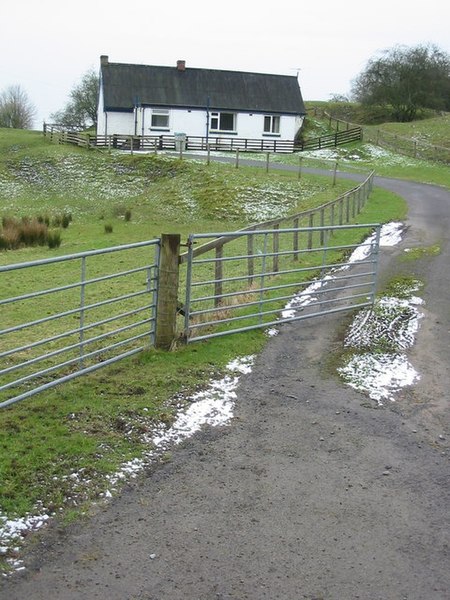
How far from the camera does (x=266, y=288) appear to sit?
1056cm

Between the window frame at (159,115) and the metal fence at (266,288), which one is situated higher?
the window frame at (159,115)

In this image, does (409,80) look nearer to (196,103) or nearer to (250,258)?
(196,103)

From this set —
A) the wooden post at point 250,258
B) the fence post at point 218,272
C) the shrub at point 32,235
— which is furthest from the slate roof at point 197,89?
the fence post at point 218,272

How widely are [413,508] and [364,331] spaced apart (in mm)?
4769

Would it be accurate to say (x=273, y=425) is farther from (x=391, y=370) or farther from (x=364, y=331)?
Answer: (x=364, y=331)

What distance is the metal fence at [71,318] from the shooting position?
7.45 meters

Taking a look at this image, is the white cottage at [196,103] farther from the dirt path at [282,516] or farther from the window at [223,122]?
the dirt path at [282,516]

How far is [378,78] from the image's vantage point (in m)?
62.9

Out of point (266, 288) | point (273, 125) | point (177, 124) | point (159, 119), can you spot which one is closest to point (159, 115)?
point (159, 119)

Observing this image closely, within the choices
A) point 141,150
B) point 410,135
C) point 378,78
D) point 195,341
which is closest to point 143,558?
point 195,341

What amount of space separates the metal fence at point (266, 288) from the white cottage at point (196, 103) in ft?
125

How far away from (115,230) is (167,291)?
60.4ft

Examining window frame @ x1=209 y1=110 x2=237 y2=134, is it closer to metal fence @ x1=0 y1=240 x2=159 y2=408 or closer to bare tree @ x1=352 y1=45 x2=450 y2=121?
bare tree @ x1=352 y1=45 x2=450 y2=121

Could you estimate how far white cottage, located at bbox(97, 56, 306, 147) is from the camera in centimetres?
5253
